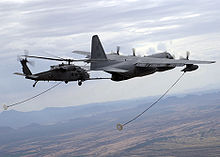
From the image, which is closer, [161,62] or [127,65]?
[161,62]

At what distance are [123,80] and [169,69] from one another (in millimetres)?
10443

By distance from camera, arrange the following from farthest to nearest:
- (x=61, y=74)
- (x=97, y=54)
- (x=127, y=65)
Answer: (x=97, y=54) → (x=127, y=65) → (x=61, y=74)

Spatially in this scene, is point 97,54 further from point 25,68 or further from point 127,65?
point 25,68

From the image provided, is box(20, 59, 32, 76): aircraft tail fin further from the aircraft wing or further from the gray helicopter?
the aircraft wing

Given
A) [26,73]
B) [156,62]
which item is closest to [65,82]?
[26,73]

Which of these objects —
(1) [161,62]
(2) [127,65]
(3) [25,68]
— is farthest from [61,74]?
(1) [161,62]

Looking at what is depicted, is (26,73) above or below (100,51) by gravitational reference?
below

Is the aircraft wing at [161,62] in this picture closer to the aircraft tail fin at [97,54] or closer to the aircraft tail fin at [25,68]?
the aircraft tail fin at [97,54]

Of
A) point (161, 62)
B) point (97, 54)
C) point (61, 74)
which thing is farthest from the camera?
point (97, 54)

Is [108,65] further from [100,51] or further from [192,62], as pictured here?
[192,62]

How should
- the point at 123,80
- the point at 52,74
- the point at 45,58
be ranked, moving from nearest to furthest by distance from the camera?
the point at 45,58
the point at 52,74
the point at 123,80

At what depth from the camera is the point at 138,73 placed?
5481 cm

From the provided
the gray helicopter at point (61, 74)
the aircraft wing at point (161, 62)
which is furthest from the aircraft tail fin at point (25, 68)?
the aircraft wing at point (161, 62)

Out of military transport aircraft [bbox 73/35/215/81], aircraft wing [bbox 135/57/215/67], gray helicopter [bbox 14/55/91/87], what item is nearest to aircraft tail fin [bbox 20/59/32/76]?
gray helicopter [bbox 14/55/91/87]
